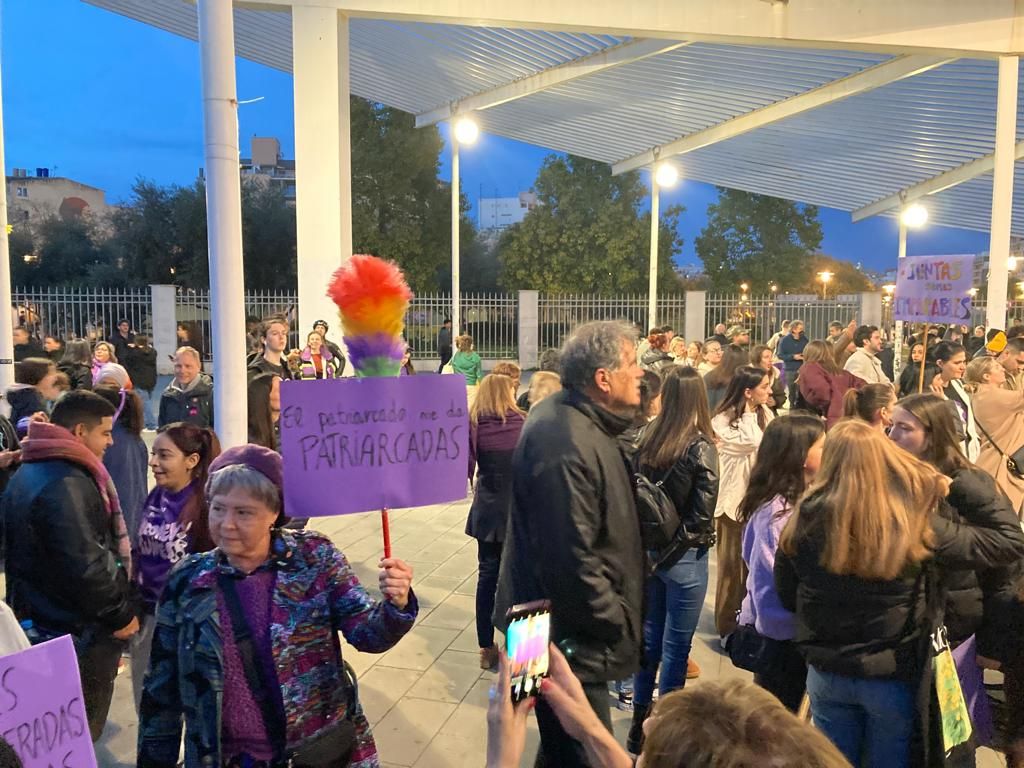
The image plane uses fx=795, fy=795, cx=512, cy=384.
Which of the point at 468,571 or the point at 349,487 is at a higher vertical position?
the point at 349,487

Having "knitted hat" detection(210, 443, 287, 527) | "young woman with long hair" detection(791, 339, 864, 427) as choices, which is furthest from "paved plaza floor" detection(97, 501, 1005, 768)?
"young woman with long hair" detection(791, 339, 864, 427)

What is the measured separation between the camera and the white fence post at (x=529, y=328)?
24844 mm

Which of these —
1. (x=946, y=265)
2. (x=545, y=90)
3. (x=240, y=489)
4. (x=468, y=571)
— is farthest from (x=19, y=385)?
(x=545, y=90)

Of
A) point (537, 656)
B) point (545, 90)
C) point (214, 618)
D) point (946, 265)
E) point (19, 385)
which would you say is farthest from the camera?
point (545, 90)

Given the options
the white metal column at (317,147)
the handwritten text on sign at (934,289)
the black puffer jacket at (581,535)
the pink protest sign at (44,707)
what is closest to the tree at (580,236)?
the white metal column at (317,147)

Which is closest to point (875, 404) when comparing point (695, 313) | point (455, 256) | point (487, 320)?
point (455, 256)

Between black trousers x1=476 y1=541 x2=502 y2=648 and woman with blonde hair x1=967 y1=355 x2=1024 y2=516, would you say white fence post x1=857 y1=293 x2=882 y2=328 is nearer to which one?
woman with blonde hair x1=967 y1=355 x2=1024 y2=516

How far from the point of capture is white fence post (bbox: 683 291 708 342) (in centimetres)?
2436

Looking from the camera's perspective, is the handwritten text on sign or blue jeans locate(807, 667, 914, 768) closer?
blue jeans locate(807, 667, 914, 768)

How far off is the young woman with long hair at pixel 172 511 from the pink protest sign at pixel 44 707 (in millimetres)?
1295

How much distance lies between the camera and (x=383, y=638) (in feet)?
7.38

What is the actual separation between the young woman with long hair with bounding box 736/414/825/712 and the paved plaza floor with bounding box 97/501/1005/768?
0.55m

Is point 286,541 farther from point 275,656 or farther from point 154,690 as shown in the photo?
point 154,690

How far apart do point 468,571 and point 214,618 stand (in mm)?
4634
